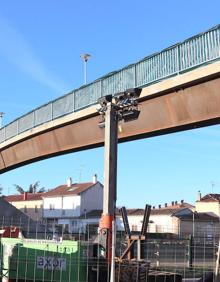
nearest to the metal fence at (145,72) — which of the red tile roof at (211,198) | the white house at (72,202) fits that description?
the white house at (72,202)

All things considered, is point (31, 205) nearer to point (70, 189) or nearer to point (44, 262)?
point (70, 189)

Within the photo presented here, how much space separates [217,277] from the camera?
33.7 ft

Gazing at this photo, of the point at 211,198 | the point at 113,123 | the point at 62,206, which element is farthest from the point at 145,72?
the point at 211,198

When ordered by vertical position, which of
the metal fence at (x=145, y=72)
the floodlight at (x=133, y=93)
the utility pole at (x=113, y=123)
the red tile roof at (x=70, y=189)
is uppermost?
the red tile roof at (x=70, y=189)

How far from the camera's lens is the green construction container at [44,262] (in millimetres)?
13766

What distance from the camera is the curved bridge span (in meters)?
17.6

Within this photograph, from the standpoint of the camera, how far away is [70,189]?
91.8m

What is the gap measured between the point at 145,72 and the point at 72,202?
68.0 m

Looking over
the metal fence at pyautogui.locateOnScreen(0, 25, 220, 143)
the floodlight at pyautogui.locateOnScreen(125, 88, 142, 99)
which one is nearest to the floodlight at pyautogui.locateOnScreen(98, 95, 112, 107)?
the floodlight at pyautogui.locateOnScreen(125, 88, 142, 99)

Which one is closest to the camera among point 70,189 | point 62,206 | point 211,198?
point 62,206

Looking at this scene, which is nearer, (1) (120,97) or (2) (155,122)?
(1) (120,97)

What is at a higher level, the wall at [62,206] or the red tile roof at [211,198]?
the red tile roof at [211,198]

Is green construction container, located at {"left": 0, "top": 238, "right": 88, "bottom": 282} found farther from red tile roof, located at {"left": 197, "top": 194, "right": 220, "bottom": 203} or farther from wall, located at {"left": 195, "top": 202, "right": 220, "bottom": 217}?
red tile roof, located at {"left": 197, "top": 194, "right": 220, "bottom": 203}

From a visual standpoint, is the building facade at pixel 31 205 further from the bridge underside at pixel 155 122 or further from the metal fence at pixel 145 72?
the metal fence at pixel 145 72
